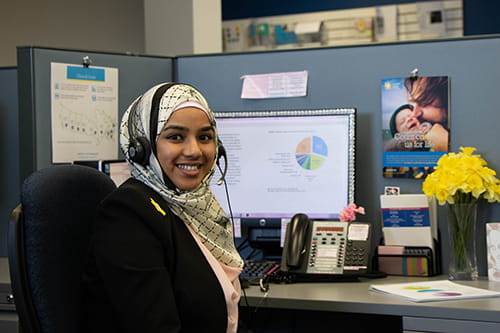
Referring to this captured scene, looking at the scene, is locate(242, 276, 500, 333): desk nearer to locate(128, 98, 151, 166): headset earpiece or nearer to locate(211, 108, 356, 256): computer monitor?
locate(211, 108, 356, 256): computer monitor

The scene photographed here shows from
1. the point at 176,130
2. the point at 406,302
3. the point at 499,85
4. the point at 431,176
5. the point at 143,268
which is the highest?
the point at 499,85

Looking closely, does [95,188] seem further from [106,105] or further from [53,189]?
[106,105]

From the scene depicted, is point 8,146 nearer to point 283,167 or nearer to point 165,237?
point 283,167

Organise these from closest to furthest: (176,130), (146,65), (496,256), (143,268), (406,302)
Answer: (143,268) → (176,130) → (406,302) → (496,256) → (146,65)

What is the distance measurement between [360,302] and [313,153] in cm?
63

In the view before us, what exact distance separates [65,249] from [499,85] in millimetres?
1441

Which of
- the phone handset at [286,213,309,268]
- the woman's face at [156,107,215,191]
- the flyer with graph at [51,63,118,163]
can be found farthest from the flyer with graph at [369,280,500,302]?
the flyer with graph at [51,63,118,163]

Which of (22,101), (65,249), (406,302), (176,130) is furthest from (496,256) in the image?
(22,101)

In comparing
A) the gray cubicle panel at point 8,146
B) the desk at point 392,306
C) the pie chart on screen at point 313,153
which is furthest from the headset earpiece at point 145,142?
the gray cubicle panel at point 8,146

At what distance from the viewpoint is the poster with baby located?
6.99 feet

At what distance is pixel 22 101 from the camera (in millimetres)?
2098

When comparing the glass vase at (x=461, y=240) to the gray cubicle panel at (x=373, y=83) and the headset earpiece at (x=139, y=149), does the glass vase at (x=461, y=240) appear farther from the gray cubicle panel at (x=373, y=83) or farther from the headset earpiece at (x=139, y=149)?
the headset earpiece at (x=139, y=149)

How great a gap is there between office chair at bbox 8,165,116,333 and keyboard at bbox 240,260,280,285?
0.65m

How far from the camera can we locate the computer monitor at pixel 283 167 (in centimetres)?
216
